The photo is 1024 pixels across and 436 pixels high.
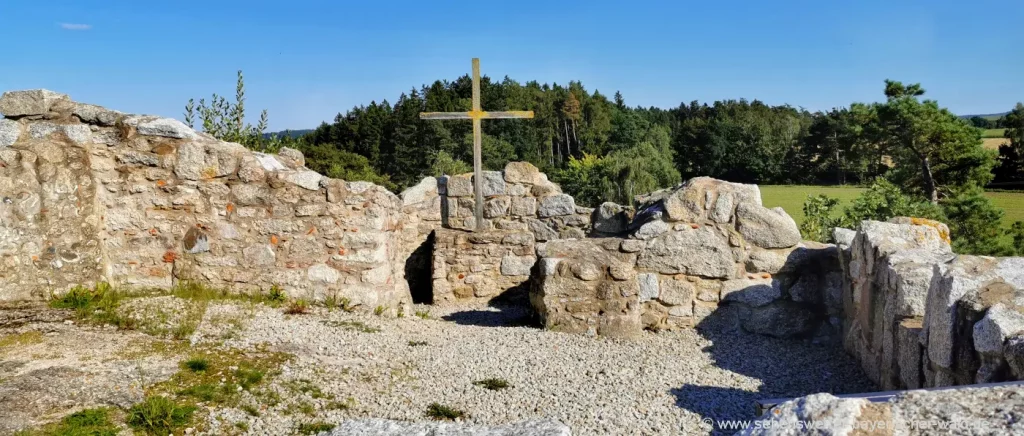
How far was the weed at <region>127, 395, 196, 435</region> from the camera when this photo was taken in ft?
11.5

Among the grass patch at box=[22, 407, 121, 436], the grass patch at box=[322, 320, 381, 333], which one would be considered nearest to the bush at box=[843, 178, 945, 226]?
the grass patch at box=[322, 320, 381, 333]

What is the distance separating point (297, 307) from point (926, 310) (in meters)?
4.79

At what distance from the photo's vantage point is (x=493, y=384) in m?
4.66

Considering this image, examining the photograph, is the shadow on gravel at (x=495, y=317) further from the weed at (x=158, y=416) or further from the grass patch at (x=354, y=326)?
the weed at (x=158, y=416)

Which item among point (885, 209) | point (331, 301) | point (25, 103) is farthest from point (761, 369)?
point (885, 209)

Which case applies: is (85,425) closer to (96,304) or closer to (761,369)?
(96,304)

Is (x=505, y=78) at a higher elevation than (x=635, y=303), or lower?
higher

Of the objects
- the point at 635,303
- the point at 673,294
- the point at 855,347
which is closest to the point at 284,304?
the point at 635,303

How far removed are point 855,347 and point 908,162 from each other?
782 inches

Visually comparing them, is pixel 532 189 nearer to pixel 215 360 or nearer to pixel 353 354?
pixel 353 354

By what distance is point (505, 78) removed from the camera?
176 ft

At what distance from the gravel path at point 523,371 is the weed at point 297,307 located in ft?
0.36

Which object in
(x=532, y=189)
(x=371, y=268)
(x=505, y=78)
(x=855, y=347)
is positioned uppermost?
(x=505, y=78)

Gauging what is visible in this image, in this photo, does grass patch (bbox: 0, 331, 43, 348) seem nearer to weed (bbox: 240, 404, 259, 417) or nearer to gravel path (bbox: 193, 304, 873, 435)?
gravel path (bbox: 193, 304, 873, 435)
